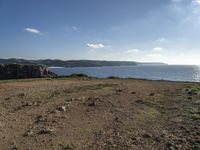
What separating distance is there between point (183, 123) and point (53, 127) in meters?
5.37

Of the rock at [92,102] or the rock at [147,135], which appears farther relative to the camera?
the rock at [92,102]

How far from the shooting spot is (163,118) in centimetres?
1185

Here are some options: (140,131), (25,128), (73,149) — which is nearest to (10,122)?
(25,128)

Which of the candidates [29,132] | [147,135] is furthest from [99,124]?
[29,132]

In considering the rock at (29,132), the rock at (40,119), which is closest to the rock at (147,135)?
the rock at (29,132)

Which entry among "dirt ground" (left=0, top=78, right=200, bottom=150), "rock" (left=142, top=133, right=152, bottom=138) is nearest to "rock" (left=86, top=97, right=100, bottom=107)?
"dirt ground" (left=0, top=78, right=200, bottom=150)

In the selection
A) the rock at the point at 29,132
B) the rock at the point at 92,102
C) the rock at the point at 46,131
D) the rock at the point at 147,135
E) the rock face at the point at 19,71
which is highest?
the rock at the point at 92,102

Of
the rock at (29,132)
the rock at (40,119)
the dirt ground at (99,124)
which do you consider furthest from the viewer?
the rock at (40,119)

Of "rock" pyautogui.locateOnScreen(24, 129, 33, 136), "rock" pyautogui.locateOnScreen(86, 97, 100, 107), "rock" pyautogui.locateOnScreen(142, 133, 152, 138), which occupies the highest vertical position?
"rock" pyautogui.locateOnScreen(86, 97, 100, 107)

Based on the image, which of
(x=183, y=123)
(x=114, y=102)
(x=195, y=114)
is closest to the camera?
(x=183, y=123)

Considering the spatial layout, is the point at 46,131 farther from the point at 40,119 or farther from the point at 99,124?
the point at 99,124

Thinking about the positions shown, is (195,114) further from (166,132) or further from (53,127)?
(53,127)

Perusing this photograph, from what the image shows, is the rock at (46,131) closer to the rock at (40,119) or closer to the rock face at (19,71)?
the rock at (40,119)

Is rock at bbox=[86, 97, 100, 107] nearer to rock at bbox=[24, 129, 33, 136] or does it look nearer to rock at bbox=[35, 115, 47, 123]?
rock at bbox=[35, 115, 47, 123]
